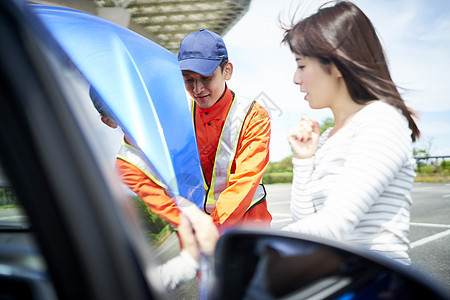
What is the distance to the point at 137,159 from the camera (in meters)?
1.06

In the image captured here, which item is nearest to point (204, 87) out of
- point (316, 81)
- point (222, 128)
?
point (222, 128)

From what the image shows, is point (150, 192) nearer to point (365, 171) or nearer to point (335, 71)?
point (365, 171)

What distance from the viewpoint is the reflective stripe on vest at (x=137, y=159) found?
99cm

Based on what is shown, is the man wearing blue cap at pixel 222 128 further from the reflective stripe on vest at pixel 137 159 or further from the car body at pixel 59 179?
the car body at pixel 59 179

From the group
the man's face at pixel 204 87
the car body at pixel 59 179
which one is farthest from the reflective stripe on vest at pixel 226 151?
the car body at pixel 59 179

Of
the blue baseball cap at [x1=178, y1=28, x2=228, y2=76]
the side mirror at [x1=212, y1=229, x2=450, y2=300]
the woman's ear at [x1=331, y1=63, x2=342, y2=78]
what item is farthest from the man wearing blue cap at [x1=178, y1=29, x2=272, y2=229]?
the side mirror at [x1=212, y1=229, x2=450, y2=300]

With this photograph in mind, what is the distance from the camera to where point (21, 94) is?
1.55 ft

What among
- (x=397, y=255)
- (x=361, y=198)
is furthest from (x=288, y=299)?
(x=397, y=255)

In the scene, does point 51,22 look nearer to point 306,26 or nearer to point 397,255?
point 306,26

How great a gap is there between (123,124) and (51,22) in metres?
0.35

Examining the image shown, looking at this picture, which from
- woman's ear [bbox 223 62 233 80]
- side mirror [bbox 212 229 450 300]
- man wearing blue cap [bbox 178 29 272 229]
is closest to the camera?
side mirror [bbox 212 229 450 300]

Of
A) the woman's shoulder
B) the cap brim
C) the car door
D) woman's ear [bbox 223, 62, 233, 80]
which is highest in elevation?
the cap brim

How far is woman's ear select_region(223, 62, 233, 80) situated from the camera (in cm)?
209

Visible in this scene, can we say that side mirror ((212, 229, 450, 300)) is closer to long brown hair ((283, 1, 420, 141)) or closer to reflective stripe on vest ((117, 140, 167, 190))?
reflective stripe on vest ((117, 140, 167, 190))
